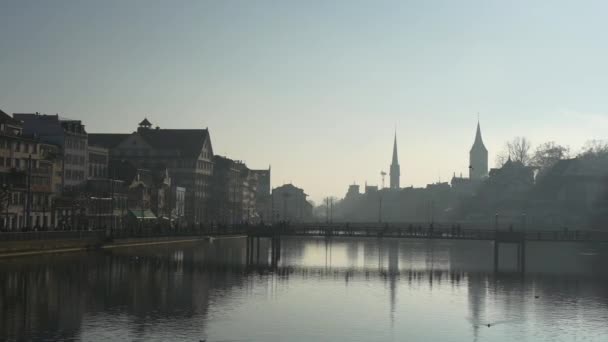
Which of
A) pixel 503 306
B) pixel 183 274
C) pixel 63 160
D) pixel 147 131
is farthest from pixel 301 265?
pixel 147 131

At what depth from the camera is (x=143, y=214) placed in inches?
5709

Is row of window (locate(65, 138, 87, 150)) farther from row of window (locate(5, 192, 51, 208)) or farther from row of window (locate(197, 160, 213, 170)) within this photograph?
row of window (locate(197, 160, 213, 170))

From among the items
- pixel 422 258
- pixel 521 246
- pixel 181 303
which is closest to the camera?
pixel 181 303

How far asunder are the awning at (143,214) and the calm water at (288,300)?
3831cm

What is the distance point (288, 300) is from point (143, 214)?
83008 millimetres

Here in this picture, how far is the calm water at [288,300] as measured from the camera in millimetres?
51219

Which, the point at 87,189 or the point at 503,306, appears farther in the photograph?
the point at 87,189

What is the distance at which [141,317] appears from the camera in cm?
5447

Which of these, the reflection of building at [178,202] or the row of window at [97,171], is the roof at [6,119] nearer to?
the row of window at [97,171]

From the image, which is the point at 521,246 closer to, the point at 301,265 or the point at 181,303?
the point at 301,265

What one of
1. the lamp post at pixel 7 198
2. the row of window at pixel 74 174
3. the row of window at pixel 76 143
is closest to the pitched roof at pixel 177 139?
the row of window at pixel 76 143

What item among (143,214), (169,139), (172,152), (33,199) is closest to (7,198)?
(33,199)

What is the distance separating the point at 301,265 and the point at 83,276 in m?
33.4

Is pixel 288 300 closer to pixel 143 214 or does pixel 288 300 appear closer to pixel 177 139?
pixel 143 214
